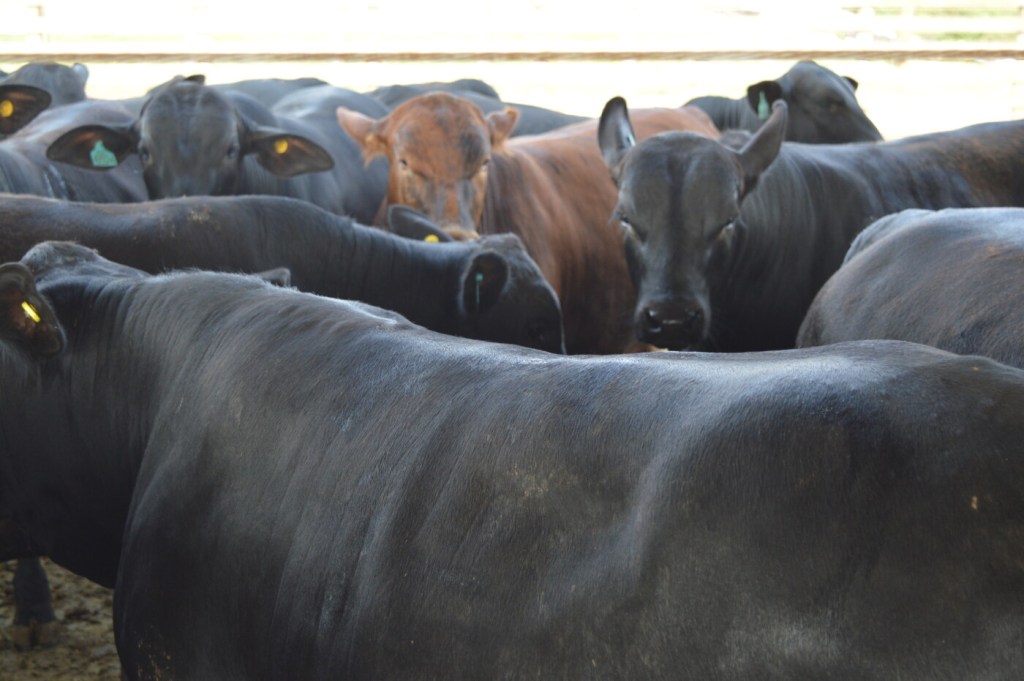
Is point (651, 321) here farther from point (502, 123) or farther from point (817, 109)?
point (817, 109)

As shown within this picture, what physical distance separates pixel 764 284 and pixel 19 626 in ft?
10.7

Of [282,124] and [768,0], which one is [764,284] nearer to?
[282,124]

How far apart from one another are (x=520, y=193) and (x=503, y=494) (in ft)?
16.6

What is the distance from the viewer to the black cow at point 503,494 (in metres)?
1.61

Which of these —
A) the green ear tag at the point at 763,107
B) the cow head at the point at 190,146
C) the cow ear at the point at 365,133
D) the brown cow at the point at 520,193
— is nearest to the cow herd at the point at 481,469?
the cow head at the point at 190,146

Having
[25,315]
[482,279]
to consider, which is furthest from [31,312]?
[482,279]

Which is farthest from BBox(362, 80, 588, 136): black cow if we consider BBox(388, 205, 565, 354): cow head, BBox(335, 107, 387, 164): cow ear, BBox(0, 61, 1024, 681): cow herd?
BBox(0, 61, 1024, 681): cow herd

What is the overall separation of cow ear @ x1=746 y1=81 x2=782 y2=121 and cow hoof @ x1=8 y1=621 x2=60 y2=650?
18.0 ft

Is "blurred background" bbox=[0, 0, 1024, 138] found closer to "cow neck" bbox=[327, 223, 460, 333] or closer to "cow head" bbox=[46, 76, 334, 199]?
"cow head" bbox=[46, 76, 334, 199]

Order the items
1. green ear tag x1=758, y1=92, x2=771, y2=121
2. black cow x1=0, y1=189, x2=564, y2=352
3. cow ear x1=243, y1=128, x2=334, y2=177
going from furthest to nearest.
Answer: green ear tag x1=758, y1=92, x2=771, y2=121 → cow ear x1=243, y1=128, x2=334, y2=177 → black cow x1=0, y1=189, x2=564, y2=352

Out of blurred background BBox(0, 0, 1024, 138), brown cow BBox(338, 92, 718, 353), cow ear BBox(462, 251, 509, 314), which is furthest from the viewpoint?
blurred background BBox(0, 0, 1024, 138)

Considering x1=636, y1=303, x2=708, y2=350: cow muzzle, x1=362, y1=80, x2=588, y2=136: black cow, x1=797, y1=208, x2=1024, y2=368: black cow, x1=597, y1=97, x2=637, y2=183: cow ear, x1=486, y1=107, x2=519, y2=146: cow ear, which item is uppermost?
x1=797, y1=208, x2=1024, y2=368: black cow

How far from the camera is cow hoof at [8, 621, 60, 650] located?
416 cm

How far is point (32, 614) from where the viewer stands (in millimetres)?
4199
